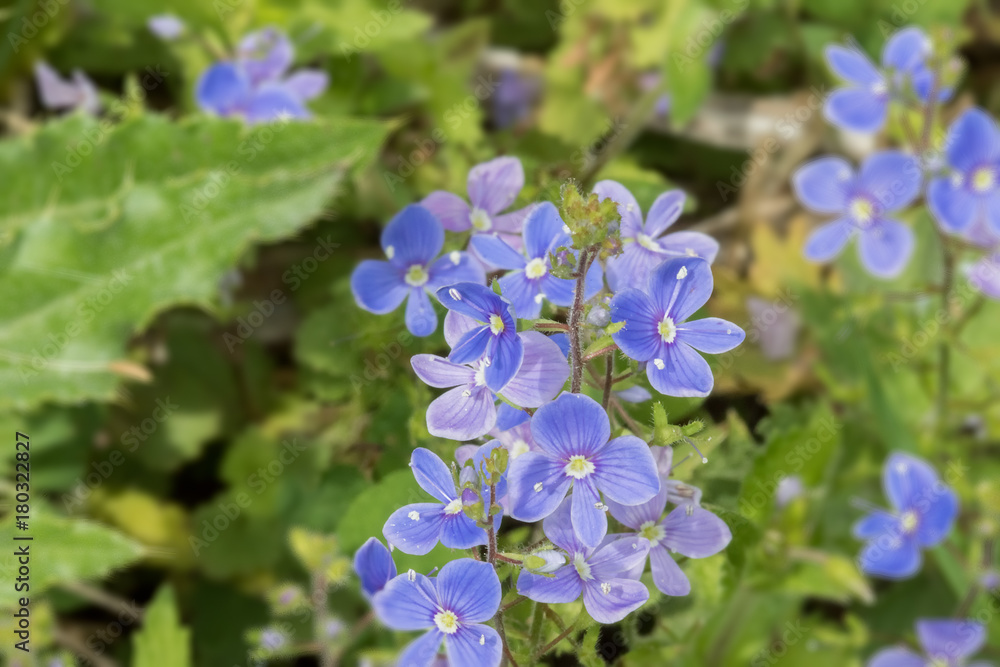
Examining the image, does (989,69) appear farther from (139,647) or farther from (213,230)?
(139,647)

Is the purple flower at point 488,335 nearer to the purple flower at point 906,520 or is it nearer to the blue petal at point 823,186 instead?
the purple flower at point 906,520

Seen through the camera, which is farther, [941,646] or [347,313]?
[941,646]

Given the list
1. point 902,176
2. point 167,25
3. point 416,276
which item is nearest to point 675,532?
point 416,276

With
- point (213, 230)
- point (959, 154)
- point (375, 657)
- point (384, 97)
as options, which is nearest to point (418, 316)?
point (375, 657)

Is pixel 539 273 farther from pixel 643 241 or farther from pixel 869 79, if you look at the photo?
pixel 869 79

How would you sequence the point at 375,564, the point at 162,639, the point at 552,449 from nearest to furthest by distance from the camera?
the point at 552,449, the point at 375,564, the point at 162,639

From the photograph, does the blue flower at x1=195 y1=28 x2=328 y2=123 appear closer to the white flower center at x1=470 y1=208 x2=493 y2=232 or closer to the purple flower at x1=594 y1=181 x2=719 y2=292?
the white flower center at x1=470 y1=208 x2=493 y2=232
